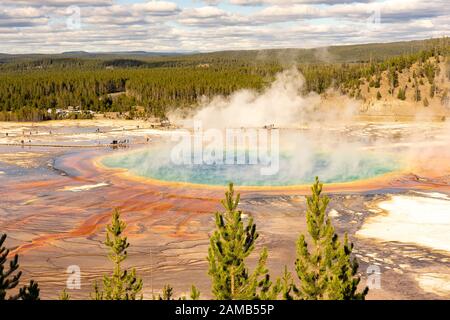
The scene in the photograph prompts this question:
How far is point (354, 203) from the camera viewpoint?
3186 cm

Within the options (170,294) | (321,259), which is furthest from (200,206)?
(321,259)

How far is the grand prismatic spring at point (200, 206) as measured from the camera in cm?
2227

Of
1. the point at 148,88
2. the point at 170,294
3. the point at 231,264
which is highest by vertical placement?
the point at 148,88

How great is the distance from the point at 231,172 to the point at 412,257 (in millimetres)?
21557

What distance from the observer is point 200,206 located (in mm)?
31969

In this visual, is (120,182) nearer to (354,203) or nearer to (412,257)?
(354,203)

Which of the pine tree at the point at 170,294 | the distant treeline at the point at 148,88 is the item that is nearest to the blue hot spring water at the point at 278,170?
the pine tree at the point at 170,294

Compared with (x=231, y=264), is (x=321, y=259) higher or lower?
lower

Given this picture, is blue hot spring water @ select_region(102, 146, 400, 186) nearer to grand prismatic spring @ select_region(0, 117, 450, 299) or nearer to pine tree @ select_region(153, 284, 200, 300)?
grand prismatic spring @ select_region(0, 117, 450, 299)

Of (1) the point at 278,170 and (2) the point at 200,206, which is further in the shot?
(1) the point at 278,170

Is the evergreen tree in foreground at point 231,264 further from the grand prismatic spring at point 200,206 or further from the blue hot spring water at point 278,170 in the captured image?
the blue hot spring water at point 278,170

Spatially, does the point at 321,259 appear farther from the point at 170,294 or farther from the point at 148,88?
the point at 148,88

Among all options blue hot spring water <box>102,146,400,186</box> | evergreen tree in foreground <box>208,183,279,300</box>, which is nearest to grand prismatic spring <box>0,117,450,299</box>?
blue hot spring water <box>102,146,400,186</box>

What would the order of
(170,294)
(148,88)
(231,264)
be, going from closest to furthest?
1. (231,264)
2. (170,294)
3. (148,88)
